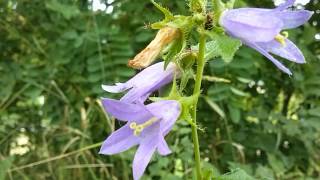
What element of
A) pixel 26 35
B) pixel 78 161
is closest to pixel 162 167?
pixel 78 161

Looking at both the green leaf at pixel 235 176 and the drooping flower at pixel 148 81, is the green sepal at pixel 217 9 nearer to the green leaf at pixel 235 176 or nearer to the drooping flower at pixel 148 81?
the drooping flower at pixel 148 81

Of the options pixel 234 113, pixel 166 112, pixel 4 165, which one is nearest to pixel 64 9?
pixel 4 165

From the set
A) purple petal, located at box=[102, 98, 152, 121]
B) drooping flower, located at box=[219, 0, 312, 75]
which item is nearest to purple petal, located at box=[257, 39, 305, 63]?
drooping flower, located at box=[219, 0, 312, 75]

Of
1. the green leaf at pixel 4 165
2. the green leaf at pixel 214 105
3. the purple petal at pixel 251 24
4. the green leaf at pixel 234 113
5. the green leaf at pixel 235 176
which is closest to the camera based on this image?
the purple petal at pixel 251 24

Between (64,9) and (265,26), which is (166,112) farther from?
(64,9)

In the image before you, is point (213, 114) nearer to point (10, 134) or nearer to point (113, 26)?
point (113, 26)

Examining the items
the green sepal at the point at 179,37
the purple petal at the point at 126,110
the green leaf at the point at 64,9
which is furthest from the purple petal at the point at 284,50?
the green leaf at the point at 64,9

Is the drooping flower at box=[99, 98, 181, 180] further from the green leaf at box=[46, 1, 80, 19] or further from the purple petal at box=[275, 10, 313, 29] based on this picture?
the green leaf at box=[46, 1, 80, 19]
